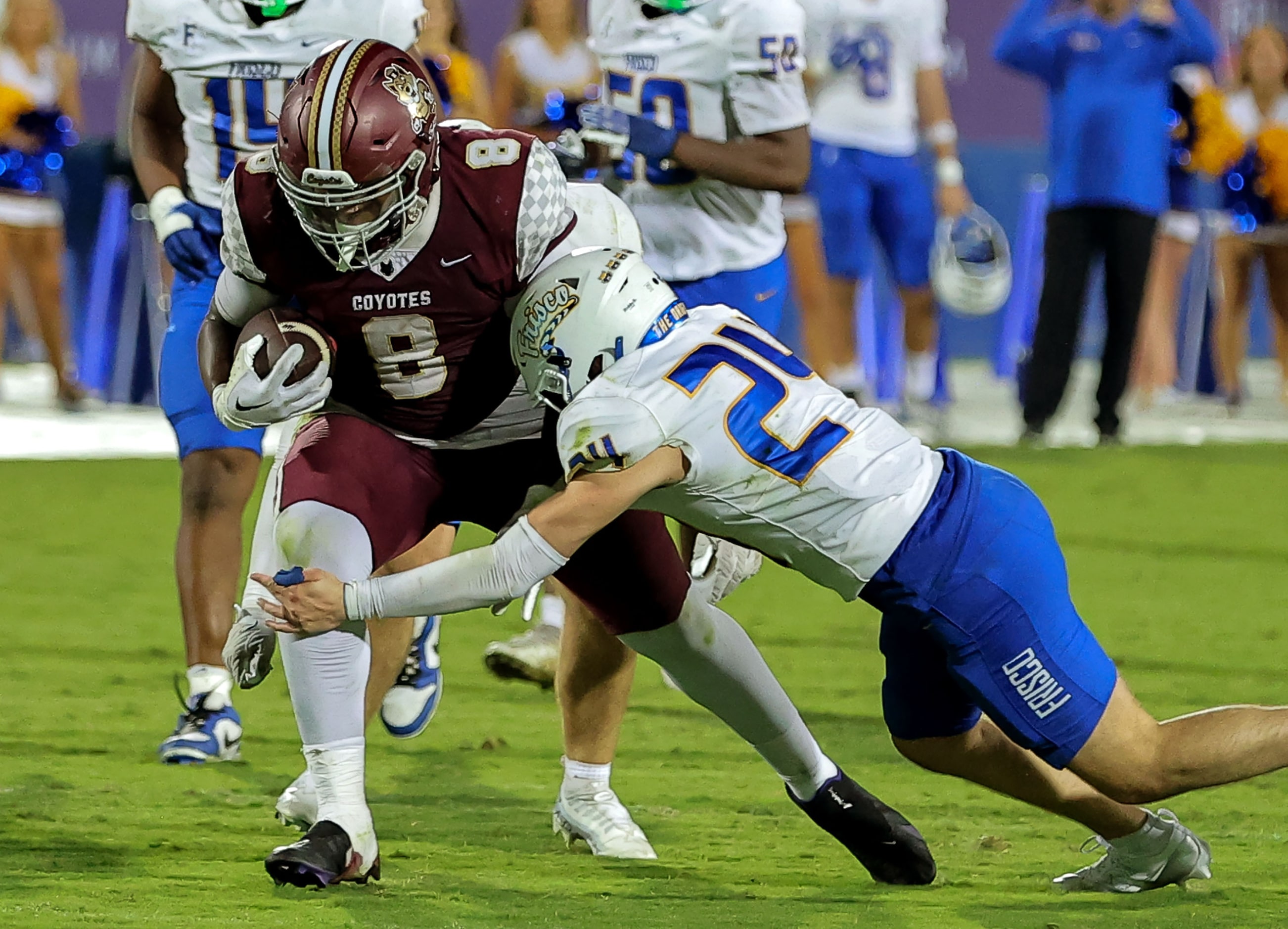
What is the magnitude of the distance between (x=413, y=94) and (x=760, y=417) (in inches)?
34.6

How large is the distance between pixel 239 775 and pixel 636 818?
0.95 metres

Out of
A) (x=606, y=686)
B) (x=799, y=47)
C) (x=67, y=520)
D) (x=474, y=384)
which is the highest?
(x=799, y=47)

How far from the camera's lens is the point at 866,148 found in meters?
9.52

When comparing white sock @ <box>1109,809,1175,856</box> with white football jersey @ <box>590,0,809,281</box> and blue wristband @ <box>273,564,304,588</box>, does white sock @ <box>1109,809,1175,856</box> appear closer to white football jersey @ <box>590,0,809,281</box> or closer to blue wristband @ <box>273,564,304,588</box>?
blue wristband @ <box>273,564,304,588</box>

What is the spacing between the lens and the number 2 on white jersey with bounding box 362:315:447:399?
3.80 metres

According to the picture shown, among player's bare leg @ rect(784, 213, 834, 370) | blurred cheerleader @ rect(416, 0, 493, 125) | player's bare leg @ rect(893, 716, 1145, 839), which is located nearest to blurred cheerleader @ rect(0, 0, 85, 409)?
blurred cheerleader @ rect(416, 0, 493, 125)

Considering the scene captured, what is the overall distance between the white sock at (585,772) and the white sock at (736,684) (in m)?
0.37

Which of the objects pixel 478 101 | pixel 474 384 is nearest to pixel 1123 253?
pixel 478 101

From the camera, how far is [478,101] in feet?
32.2

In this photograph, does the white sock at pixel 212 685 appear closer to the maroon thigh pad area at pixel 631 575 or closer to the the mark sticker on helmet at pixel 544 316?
the maroon thigh pad area at pixel 631 575

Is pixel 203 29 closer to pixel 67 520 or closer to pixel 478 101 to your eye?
pixel 67 520

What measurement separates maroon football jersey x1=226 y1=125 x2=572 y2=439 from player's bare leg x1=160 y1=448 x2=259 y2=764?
111 cm

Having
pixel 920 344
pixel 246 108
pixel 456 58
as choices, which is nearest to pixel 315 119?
pixel 246 108

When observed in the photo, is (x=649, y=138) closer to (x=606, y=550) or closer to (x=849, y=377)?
(x=606, y=550)
